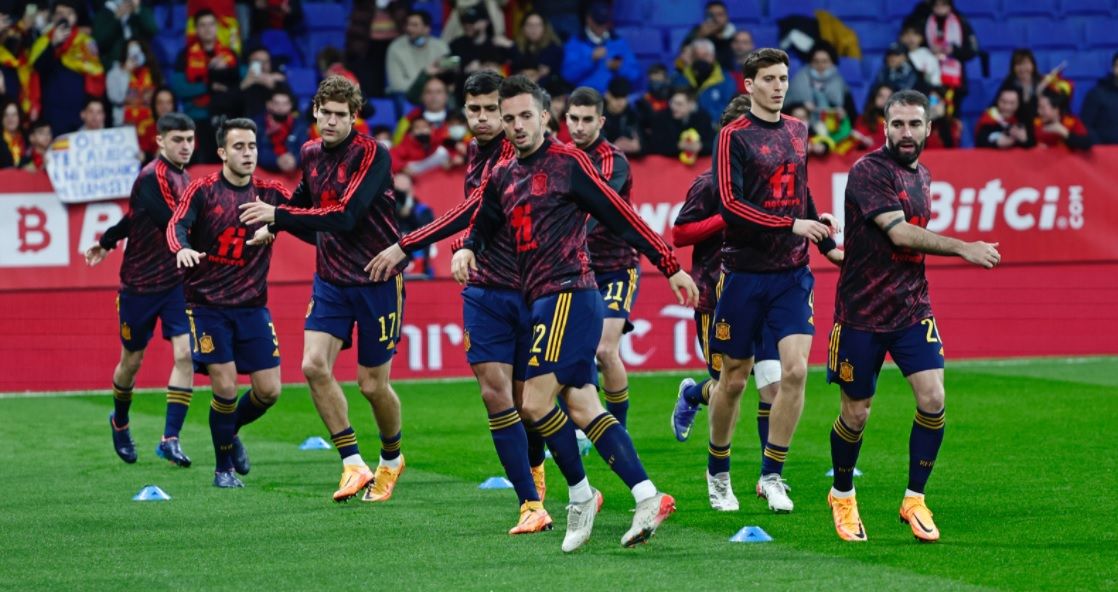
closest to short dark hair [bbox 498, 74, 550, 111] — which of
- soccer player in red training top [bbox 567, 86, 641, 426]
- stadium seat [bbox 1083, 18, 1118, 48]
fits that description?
soccer player in red training top [bbox 567, 86, 641, 426]

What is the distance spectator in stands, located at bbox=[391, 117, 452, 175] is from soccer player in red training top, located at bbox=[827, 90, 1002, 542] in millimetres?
9180

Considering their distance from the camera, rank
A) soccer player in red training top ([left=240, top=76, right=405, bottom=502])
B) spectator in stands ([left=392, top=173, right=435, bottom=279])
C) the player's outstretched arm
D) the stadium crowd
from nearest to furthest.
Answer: the player's outstretched arm → soccer player in red training top ([left=240, top=76, right=405, bottom=502]) → spectator in stands ([left=392, top=173, right=435, bottom=279]) → the stadium crowd

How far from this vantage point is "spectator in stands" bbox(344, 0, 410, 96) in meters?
19.1

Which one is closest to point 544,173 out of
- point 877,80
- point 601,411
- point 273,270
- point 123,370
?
point 601,411

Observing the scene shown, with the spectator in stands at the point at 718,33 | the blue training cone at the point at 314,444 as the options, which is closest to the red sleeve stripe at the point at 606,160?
the blue training cone at the point at 314,444

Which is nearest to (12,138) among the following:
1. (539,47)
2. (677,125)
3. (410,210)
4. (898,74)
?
(410,210)

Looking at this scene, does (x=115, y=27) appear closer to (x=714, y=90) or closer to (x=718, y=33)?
(x=714, y=90)

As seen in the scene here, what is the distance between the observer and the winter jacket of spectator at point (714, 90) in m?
19.0

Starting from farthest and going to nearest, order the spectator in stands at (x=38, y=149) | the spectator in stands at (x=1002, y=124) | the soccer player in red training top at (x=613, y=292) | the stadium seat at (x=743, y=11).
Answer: the stadium seat at (x=743, y=11) < the spectator in stands at (x=1002, y=124) < the spectator in stands at (x=38, y=149) < the soccer player in red training top at (x=613, y=292)

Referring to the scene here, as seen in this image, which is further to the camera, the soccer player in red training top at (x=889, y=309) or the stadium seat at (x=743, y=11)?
the stadium seat at (x=743, y=11)

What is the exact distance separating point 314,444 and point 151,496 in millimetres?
2556

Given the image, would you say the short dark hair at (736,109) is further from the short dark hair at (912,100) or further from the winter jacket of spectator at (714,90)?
the winter jacket of spectator at (714,90)

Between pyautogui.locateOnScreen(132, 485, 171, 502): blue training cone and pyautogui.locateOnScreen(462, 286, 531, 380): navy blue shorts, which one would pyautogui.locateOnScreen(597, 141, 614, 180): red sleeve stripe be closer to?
pyautogui.locateOnScreen(462, 286, 531, 380): navy blue shorts

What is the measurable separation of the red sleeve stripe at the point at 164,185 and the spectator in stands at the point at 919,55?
10656mm
